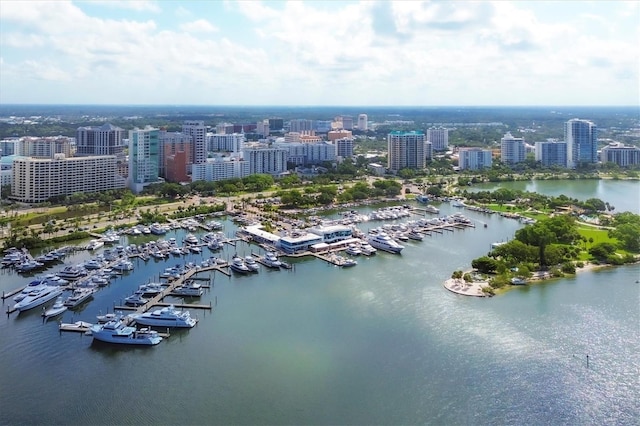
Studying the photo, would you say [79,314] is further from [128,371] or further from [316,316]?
[316,316]

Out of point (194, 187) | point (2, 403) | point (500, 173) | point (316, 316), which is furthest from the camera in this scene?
point (500, 173)

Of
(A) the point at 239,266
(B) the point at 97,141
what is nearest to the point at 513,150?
(B) the point at 97,141

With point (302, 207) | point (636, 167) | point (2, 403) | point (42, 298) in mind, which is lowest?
point (2, 403)

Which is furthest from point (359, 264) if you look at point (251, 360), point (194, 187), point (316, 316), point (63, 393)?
point (194, 187)

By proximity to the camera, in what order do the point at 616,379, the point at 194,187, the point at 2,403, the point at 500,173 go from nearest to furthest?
the point at 2,403 → the point at 616,379 → the point at 194,187 → the point at 500,173

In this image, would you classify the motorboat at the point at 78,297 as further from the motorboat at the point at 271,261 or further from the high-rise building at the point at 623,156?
the high-rise building at the point at 623,156

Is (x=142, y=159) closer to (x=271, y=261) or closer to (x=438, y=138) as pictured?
(x=271, y=261)
